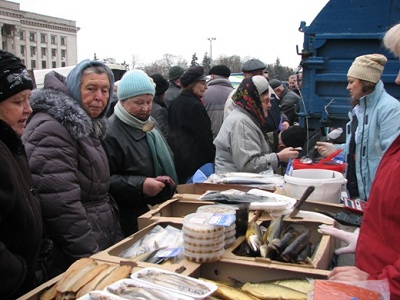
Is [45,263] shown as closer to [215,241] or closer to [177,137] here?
[215,241]

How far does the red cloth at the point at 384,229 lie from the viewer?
1.51 metres

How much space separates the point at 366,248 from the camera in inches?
66.4

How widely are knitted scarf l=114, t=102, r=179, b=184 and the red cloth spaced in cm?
196

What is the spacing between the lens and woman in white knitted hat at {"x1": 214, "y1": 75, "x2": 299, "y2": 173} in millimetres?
3662

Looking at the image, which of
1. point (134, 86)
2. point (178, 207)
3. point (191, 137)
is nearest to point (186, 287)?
point (178, 207)

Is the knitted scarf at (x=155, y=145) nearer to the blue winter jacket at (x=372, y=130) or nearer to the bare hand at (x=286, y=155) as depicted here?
the bare hand at (x=286, y=155)

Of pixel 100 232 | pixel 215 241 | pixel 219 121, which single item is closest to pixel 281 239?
pixel 215 241

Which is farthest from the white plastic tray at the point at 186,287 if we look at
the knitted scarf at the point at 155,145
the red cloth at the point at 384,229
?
→ the knitted scarf at the point at 155,145

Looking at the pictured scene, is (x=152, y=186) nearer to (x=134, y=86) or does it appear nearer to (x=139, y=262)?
(x=134, y=86)

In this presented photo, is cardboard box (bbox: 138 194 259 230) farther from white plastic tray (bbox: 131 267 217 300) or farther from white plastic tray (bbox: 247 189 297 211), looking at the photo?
white plastic tray (bbox: 131 267 217 300)

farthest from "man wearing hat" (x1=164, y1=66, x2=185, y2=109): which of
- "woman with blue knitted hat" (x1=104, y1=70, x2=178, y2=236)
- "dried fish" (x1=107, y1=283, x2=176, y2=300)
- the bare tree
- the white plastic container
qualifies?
the bare tree

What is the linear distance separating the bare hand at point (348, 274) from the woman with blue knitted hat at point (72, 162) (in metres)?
1.46

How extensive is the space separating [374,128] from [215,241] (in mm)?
2555

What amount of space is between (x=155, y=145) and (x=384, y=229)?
2.16m
